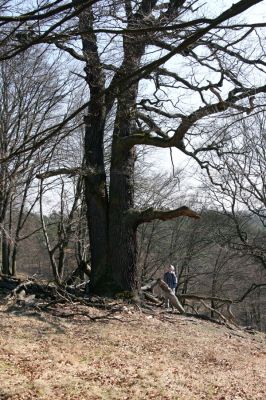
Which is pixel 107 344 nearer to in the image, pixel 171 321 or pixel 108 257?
pixel 171 321

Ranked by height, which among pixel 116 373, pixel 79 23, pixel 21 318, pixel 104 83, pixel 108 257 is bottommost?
pixel 116 373

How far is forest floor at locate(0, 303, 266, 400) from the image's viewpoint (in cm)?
567

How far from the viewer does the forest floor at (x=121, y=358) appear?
5668mm

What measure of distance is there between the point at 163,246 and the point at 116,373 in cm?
2305

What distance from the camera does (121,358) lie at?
7.18 meters

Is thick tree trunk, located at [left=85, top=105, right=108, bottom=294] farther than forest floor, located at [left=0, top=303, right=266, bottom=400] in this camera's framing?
Yes

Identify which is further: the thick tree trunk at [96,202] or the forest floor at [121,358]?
the thick tree trunk at [96,202]

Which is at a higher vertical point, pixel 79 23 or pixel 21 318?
pixel 79 23

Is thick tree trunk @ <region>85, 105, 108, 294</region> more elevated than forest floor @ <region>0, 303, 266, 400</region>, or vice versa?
thick tree trunk @ <region>85, 105, 108, 294</region>

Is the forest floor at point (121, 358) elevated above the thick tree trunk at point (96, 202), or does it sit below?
below

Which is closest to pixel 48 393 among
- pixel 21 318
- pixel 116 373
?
pixel 116 373

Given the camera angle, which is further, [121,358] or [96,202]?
[96,202]

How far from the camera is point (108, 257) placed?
11.7m

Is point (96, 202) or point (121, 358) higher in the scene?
point (96, 202)
